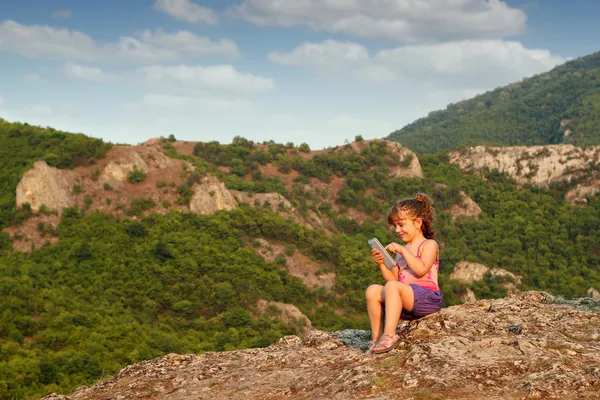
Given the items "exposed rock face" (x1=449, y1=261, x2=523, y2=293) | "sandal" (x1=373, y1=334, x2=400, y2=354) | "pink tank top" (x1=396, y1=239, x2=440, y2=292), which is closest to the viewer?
"sandal" (x1=373, y1=334, x2=400, y2=354)

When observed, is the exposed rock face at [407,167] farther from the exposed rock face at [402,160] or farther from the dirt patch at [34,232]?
the dirt patch at [34,232]

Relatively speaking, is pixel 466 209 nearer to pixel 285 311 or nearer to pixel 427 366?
pixel 285 311

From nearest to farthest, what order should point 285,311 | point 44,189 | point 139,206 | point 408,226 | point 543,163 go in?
point 408,226, point 285,311, point 44,189, point 139,206, point 543,163

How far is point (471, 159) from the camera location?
100062 millimetres

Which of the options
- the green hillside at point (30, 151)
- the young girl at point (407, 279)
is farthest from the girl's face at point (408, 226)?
the green hillside at point (30, 151)

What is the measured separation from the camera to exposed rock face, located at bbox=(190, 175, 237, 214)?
62000 millimetres

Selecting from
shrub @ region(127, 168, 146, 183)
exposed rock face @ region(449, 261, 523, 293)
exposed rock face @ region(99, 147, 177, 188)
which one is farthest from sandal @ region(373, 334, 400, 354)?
exposed rock face @ region(449, 261, 523, 293)

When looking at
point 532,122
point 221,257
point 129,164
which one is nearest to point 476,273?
point 221,257

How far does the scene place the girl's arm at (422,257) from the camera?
7.77 meters

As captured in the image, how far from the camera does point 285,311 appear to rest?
52719 millimetres

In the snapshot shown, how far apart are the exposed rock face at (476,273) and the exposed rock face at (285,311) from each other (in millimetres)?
26135

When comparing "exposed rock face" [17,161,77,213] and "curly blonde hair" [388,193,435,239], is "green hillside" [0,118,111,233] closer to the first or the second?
"exposed rock face" [17,161,77,213]

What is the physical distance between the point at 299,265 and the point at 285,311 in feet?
33.1

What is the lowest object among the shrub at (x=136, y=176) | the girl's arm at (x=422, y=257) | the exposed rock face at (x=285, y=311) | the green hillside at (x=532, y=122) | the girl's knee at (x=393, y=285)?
the exposed rock face at (x=285, y=311)
